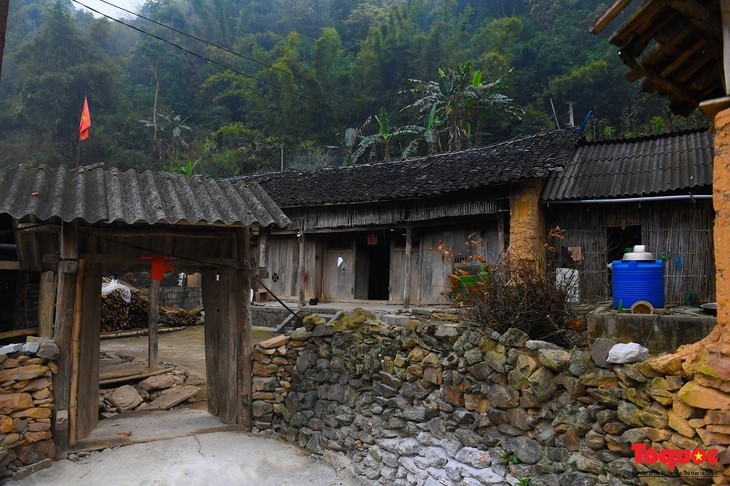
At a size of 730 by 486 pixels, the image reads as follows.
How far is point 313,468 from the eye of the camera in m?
5.98

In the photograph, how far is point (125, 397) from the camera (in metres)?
8.21

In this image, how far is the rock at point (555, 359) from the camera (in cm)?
408

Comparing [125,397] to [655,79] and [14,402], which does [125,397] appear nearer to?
[14,402]

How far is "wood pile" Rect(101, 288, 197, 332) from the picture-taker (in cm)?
1469

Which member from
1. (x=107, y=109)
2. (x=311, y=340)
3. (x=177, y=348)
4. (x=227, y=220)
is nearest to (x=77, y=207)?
(x=227, y=220)

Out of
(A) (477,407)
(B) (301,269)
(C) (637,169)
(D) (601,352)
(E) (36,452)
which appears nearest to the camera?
(D) (601,352)

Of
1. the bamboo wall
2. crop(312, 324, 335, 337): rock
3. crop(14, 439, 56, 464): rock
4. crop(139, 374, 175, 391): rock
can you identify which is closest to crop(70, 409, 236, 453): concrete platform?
crop(14, 439, 56, 464): rock

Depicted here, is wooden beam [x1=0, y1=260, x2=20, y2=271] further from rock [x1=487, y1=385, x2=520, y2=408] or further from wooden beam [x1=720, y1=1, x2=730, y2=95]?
wooden beam [x1=720, y1=1, x2=730, y2=95]

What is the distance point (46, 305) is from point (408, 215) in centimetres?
812

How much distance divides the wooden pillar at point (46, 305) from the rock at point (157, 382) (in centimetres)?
180

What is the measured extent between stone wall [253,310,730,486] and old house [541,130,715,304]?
5.14 metres

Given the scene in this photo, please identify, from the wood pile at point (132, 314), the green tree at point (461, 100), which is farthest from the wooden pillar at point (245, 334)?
the green tree at point (461, 100)

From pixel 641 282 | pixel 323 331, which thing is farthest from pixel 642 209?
pixel 323 331

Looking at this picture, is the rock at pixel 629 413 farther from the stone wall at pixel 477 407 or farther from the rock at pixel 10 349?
the rock at pixel 10 349
